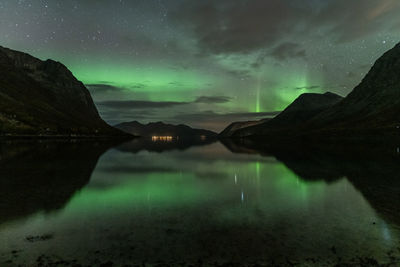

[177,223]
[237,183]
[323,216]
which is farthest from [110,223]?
[237,183]

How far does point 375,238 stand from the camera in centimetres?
1648

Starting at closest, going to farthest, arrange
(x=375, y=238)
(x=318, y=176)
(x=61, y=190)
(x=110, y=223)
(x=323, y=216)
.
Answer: (x=375, y=238), (x=110, y=223), (x=323, y=216), (x=61, y=190), (x=318, y=176)

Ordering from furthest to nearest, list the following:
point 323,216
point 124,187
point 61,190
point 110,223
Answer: point 124,187, point 61,190, point 323,216, point 110,223

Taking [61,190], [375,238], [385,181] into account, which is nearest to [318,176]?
[385,181]

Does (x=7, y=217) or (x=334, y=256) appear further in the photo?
(x=7, y=217)

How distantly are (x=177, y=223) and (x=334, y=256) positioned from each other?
1067 cm

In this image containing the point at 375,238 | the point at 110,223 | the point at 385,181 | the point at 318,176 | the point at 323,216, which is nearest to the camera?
the point at 375,238

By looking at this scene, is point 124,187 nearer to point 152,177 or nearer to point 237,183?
point 152,177

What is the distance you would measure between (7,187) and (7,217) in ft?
45.7

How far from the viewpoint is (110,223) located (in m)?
19.4

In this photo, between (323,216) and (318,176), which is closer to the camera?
(323,216)

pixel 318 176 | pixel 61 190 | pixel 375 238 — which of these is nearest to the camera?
pixel 375 238

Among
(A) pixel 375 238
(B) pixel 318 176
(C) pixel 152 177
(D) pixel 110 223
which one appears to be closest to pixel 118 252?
(D) pixel 110 223

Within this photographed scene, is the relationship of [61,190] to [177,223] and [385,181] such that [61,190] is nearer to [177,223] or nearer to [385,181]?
[177,223]
